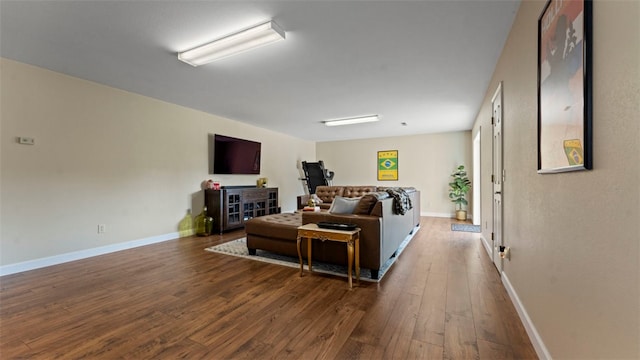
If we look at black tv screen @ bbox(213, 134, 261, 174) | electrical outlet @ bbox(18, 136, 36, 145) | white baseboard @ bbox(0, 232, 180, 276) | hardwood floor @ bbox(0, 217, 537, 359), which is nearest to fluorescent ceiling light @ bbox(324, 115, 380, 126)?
black tv screen @ bbox(213, 134, 261, 174)

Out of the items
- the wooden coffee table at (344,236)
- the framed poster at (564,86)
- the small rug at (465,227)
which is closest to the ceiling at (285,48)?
the framed poster at (564,86)

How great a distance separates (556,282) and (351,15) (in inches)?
89.0

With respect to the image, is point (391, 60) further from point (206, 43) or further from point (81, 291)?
point (81, 291)

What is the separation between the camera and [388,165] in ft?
25.5

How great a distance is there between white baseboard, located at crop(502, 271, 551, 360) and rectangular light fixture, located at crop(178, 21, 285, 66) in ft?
9.45

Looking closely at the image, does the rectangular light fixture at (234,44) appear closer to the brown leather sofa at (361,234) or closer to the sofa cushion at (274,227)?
the brown leather sofa at (361,234)

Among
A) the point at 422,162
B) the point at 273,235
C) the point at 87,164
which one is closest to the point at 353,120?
the point at 422,162

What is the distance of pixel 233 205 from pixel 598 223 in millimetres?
5051

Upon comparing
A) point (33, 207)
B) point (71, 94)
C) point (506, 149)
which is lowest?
point (33, 207)

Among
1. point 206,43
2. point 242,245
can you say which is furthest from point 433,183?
point 206,43

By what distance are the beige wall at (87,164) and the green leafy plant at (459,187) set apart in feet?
19.8

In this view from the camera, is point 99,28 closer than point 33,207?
Yes

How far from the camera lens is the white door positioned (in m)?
2.71

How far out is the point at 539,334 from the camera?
5.09 feet
